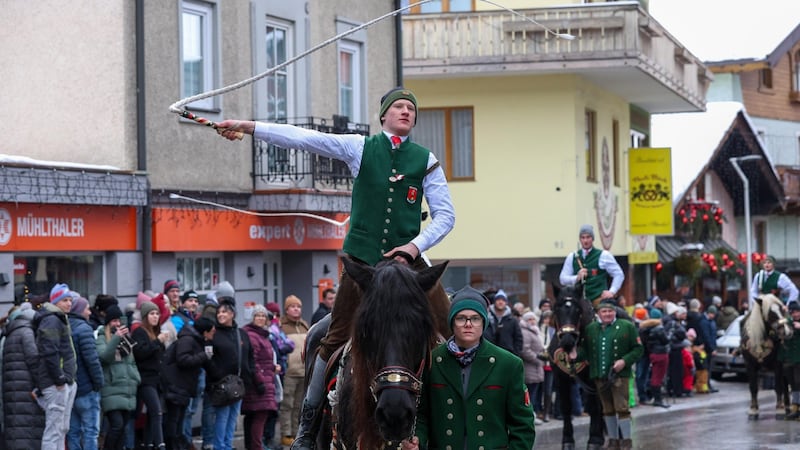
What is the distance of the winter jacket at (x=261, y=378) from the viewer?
17875 mm

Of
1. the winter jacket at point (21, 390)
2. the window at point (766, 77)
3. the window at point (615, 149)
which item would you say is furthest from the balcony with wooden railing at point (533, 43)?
the window at point (766, 77)

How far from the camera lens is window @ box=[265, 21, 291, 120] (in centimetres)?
2439

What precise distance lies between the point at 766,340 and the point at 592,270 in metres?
8.12

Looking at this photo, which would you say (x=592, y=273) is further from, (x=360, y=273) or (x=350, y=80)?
(x=360, y=273)

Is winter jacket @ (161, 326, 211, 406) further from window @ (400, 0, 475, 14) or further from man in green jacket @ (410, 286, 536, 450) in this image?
window @ (400, 0, 475, 14)

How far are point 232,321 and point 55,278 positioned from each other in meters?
3.41

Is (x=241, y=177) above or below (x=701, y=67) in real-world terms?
below

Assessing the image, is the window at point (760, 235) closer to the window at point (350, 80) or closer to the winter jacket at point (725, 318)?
the winter jacket at point (725, 318)

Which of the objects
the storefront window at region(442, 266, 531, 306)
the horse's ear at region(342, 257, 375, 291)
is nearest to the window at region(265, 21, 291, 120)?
the storefront window at region(442, 266, 531, 306)

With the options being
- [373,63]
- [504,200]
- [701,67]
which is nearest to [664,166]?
[701,67]

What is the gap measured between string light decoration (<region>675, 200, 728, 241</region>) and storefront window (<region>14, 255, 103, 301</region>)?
91.8ft

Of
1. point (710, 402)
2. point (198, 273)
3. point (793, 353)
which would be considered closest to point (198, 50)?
point (198, 273)

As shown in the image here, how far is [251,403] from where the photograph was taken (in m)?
17.9

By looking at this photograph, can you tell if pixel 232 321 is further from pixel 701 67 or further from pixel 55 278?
pixel 701 67
